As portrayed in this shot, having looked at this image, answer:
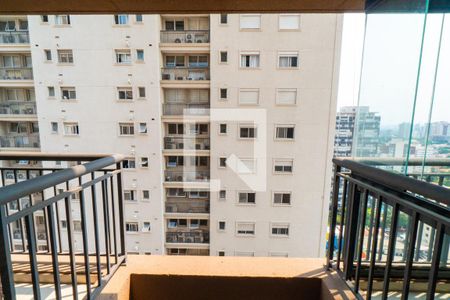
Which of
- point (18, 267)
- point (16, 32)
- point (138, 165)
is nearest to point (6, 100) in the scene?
point (16, 32)

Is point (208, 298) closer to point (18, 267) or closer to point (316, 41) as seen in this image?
point (18, 267)

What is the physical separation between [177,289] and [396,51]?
1727 mm

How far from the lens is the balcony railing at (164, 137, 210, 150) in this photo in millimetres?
6770

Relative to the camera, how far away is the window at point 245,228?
6820 mm

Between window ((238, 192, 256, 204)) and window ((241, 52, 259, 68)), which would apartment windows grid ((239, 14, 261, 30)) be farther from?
window ((238, 192, 256, 204))

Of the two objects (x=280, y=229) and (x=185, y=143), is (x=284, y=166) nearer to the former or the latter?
(x=280, y=229)

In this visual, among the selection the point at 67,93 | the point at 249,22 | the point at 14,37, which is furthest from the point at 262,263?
the point at 14,37

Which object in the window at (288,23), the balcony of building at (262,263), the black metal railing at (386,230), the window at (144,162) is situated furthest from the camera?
the window at (144,162)

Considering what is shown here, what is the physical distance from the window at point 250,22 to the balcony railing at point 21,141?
7166 millimetres

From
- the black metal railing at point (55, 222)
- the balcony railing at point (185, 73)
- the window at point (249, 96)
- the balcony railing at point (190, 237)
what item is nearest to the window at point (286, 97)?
the window at point (249, 96)

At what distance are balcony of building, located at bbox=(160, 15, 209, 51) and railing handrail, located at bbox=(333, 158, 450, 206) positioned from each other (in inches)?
250

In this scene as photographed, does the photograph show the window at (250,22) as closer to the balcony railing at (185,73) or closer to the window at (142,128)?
the balcony railing at (185,73)

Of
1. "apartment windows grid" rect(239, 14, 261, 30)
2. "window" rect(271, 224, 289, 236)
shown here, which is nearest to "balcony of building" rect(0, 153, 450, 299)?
"window" rect(271, 224, 289, 236)

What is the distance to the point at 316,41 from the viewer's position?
6.00 m
